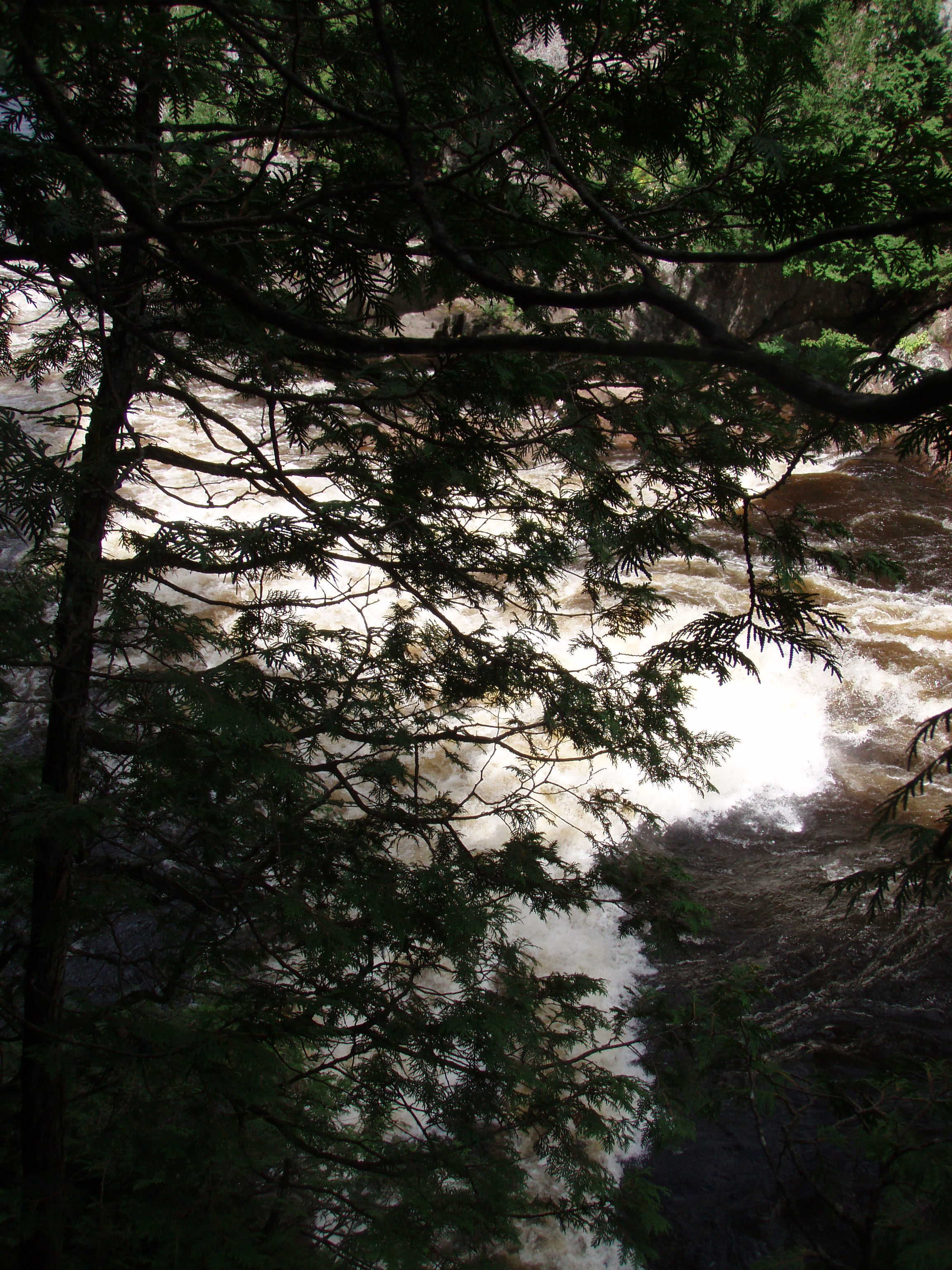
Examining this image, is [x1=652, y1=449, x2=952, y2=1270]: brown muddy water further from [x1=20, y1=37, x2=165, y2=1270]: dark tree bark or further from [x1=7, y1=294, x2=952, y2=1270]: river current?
[x1=20, y1=37, x2=165, y2=1270]: dark tree bark

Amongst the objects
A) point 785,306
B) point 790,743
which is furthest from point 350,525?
point 785,306

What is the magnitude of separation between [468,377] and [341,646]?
4.73 feet

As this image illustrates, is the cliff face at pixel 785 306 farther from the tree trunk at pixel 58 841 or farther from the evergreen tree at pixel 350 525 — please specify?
the tree trunk at pixel 58 841

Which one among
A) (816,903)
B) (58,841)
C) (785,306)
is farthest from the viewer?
(785,306)

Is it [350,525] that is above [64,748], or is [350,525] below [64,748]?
above

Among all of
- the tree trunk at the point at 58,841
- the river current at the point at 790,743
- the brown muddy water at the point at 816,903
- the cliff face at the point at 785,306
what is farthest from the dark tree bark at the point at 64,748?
the cliff face at the point at 785,306

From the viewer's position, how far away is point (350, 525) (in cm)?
287

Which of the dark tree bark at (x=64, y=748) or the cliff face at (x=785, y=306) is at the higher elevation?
the cliff face at (x=785, y=306)

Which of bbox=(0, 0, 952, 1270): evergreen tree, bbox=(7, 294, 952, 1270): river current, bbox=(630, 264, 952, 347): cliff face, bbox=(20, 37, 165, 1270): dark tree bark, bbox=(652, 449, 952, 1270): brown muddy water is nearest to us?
bbox=(0, 0, 952, 1270): evergreen tree

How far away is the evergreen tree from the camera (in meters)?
2.20

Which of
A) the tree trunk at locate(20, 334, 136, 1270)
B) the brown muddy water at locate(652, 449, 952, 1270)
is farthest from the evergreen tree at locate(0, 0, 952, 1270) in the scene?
the brown muddy water at locate(652, 449, 952, 1270)

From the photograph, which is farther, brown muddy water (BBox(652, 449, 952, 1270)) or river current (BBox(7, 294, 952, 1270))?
river current (BBox(7, 294, 952, 1270))

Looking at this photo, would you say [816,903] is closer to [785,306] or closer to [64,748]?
[64,748]

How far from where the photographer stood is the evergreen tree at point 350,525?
7.22ft
